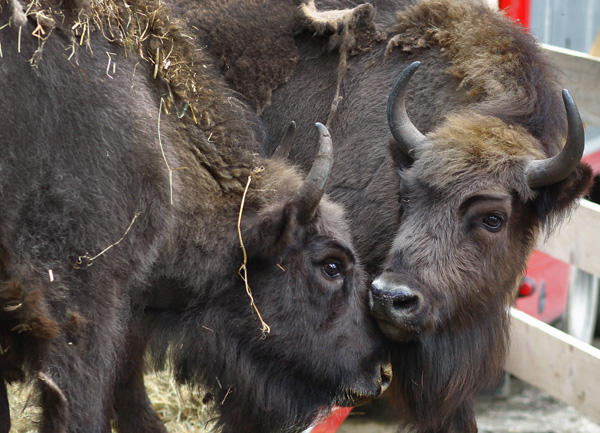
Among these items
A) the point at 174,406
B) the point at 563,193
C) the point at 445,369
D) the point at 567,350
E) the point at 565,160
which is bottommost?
the point at 174,406

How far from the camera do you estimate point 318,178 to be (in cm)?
407

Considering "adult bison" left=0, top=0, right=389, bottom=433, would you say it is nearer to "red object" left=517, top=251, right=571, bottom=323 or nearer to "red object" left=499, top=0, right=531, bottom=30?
"red object" left=517, top=251, right=571, bottom=323

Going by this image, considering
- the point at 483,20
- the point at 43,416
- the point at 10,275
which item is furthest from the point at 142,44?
the point at 483,20

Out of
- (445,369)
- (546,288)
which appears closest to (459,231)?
(445,369)

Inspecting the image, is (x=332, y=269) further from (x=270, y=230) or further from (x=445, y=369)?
(x=445, y=369)

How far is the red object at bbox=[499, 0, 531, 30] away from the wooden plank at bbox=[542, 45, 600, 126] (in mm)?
865

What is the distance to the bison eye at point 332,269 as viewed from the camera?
4375 mm

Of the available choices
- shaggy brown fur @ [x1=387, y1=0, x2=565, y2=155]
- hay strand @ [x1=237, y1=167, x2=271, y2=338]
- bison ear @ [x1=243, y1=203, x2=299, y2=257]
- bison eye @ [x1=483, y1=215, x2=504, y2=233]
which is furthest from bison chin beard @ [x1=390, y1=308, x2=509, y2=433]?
shaggy brown fur @ [x1=387, y1=0, x2=565, y2=155]

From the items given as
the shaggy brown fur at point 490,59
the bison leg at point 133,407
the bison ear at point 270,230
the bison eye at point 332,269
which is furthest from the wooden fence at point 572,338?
the bison leg at point 133,407

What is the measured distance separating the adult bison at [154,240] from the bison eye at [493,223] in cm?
71

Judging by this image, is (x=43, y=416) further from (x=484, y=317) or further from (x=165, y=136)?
(x=484, y=317)

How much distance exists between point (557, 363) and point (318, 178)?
108 inches

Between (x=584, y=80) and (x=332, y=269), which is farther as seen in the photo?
(x=584, y=80)

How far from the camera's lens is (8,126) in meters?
3.53
